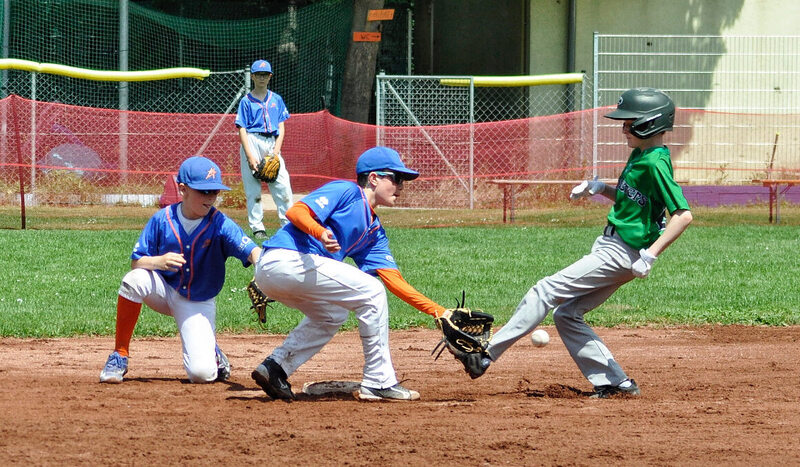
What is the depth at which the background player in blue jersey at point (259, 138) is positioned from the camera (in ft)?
40.5

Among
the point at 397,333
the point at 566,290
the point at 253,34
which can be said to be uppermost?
the point at 253,34

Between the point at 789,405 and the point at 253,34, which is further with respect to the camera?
the point at 253,34

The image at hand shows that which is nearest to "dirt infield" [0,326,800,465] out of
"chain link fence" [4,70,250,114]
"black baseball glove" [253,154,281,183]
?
"black baseball glove" [253,154,281,183]

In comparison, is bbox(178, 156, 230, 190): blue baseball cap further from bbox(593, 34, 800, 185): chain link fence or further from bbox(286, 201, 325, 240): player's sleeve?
bbox(593, 34, 800, 185): chain link fence

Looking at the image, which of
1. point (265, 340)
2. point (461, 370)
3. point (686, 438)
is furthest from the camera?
point (265, 340)

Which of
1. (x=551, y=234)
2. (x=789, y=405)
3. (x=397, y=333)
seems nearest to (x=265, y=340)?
(x=397, y=333)

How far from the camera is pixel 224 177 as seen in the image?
54.9ft

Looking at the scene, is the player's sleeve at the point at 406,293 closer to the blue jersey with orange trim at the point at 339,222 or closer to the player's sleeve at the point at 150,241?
the blue jersey with orange trim at the point at 339,222

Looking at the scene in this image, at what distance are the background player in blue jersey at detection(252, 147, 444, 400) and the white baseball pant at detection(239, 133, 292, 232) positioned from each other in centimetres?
634

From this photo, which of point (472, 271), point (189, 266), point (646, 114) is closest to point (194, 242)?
point (189, 266)

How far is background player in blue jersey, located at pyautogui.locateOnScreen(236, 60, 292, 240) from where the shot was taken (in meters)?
12.4

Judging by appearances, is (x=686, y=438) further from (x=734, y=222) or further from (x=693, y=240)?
(x=734, y=222)

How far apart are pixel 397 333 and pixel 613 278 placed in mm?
3060

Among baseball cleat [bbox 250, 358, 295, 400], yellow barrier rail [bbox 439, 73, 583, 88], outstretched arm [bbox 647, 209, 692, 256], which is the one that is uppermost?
yellow barrier rail [bbox 439, 73, 583, 88]
